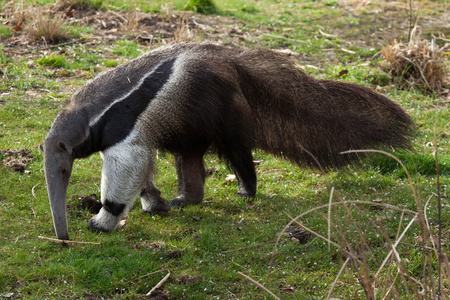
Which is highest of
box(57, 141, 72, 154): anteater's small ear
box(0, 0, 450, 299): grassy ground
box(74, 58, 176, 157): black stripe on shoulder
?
box(74, 58, 176, 157): black stripe on shoulder

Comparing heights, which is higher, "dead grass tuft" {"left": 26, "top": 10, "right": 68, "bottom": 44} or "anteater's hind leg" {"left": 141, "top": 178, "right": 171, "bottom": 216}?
"dead grass tuft" {"left": 26, "top": 10, "right": 68, "bottom": 44}

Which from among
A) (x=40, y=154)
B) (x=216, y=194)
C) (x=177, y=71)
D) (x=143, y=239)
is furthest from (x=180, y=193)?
(x=40, y=154)

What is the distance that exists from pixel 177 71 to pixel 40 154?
256 centimetres

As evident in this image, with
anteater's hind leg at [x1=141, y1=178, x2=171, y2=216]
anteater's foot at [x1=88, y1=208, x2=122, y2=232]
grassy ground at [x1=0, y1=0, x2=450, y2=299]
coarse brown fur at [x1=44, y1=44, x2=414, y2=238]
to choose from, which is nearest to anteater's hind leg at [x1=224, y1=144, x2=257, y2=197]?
coarse brown fur at [x1=44, y1=44, x2=414, y2=238]

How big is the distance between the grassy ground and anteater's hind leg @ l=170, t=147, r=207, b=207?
0.48 feet

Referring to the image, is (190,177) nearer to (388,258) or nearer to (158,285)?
(158,285)

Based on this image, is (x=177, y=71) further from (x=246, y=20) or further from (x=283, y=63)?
(x=246, y=20)

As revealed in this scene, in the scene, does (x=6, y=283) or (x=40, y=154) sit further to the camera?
(x=40, y=154)

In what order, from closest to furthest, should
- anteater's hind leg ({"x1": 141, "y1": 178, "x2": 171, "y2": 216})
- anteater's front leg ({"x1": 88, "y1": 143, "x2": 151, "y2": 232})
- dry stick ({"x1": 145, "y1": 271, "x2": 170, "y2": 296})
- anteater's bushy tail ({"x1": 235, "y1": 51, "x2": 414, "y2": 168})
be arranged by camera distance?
dry stick ({"x1": 145, "y1": 271, "x2": 170, "y2": 296}), anteater's front leg ({"x1": 88, "y1": 143, "x2": 151, "y2": 232}), anteater's hind leg ({"x1": 141, "y1": 178, "x2": 171, "y2": 216}), anteater's bushy tail ({"x1": 235, "y1": 51, "x2": 414, "y2": 168})

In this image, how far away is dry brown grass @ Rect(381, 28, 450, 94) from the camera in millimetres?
8570

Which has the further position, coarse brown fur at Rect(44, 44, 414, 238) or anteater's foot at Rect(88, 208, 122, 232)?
anteater's foot at Rect(88, 208, 122, 232)

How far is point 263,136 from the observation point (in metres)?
5.55

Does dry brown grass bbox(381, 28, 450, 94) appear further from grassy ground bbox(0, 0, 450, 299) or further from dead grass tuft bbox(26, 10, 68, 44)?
dead grass tuft bbox(26, 10, 68, 44)

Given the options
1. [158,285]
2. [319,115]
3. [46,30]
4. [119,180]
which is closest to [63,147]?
[119,180]
